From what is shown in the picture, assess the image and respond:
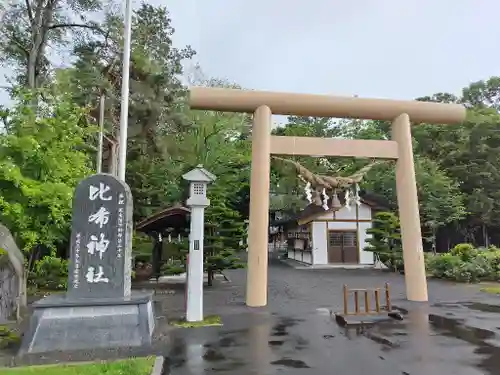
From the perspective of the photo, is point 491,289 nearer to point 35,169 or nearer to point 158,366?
point 158,366

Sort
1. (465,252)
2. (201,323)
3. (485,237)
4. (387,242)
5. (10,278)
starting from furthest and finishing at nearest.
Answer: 1. (485,237)
2. (387,242)
3. (465,252)
4. (10,278)
5. (201,323)

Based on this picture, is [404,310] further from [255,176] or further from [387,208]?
[387,208]

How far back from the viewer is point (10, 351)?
22.4 ft

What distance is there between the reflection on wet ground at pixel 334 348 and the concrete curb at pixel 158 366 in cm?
12

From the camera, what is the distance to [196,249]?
9117mm

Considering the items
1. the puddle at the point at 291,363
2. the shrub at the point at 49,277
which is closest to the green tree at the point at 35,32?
the shrub at the point at 49,277

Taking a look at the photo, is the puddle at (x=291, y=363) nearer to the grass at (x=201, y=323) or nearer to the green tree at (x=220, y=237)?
the grass at (x=201, y=323)

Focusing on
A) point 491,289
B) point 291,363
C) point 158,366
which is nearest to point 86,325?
point 158,366

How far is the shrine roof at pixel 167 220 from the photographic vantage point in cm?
1461

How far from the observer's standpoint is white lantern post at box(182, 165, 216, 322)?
8945 mm

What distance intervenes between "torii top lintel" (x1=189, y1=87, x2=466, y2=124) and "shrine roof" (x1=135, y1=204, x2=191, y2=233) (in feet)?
16.6

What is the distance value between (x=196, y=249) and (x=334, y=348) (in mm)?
3858

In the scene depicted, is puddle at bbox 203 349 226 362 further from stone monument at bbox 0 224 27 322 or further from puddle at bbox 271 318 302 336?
stone monument at bbox 0 224 27 322

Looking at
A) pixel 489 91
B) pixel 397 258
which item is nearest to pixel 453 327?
pixel 397 258
